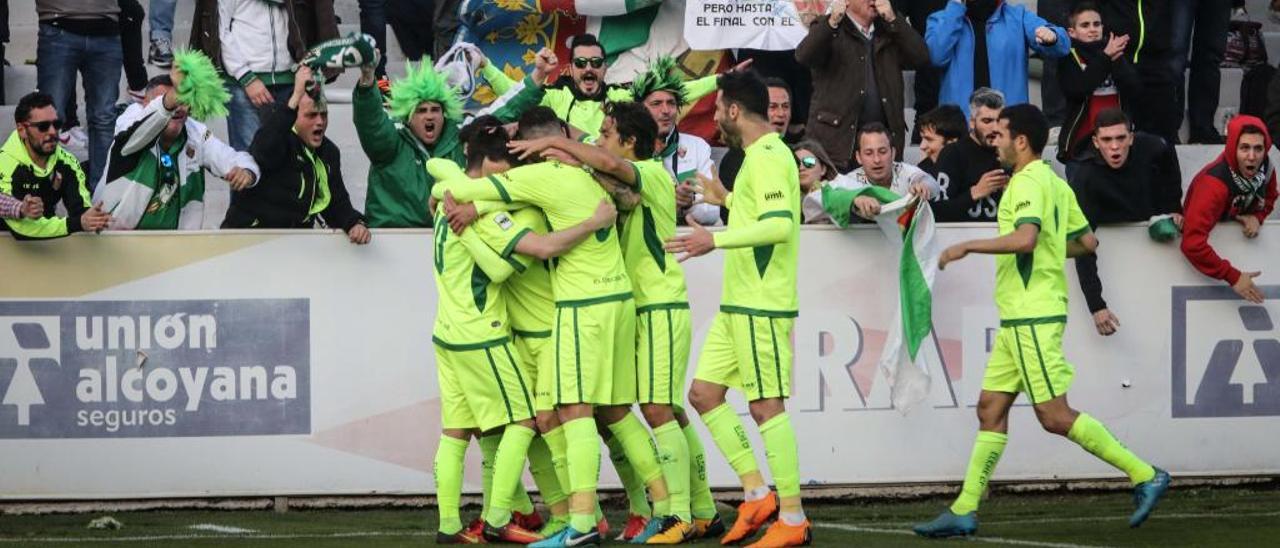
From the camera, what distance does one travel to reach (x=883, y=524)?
34.5 feet

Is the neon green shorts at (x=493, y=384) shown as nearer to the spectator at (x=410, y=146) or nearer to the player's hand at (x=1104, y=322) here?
the spectator at (x=410, y=146)

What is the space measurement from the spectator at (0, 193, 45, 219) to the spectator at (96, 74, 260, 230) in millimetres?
410

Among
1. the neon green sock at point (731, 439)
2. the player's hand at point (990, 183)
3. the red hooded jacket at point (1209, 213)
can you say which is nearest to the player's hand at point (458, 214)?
the neon green sock at point (731, 439)

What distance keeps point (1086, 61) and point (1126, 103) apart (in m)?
0.64

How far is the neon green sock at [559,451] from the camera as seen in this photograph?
9539 mm

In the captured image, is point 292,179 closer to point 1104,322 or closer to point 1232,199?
point 1104,322

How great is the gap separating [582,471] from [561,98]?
3.56 metres

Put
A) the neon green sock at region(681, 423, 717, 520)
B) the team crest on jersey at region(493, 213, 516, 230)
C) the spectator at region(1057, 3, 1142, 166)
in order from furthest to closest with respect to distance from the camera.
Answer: the spectator at region(1057, 3, 1142, 166) < the neon green sock at region(681, 423, 717, 520) < the team crest on jersey at region(493, 213, 516, 230)

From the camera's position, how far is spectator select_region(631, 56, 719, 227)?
35.8ft

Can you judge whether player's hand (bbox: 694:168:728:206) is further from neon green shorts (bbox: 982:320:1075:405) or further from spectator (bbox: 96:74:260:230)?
spectator (bbox: 96:74:260:230)

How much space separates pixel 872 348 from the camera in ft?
37.4

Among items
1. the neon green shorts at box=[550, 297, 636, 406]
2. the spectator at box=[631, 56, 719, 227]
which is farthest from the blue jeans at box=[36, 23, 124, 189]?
the neon green shorts at box=[550, 297, 636, 406]

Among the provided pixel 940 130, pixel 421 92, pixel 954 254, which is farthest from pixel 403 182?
pixel 954 254

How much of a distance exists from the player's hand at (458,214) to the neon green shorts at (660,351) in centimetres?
92
